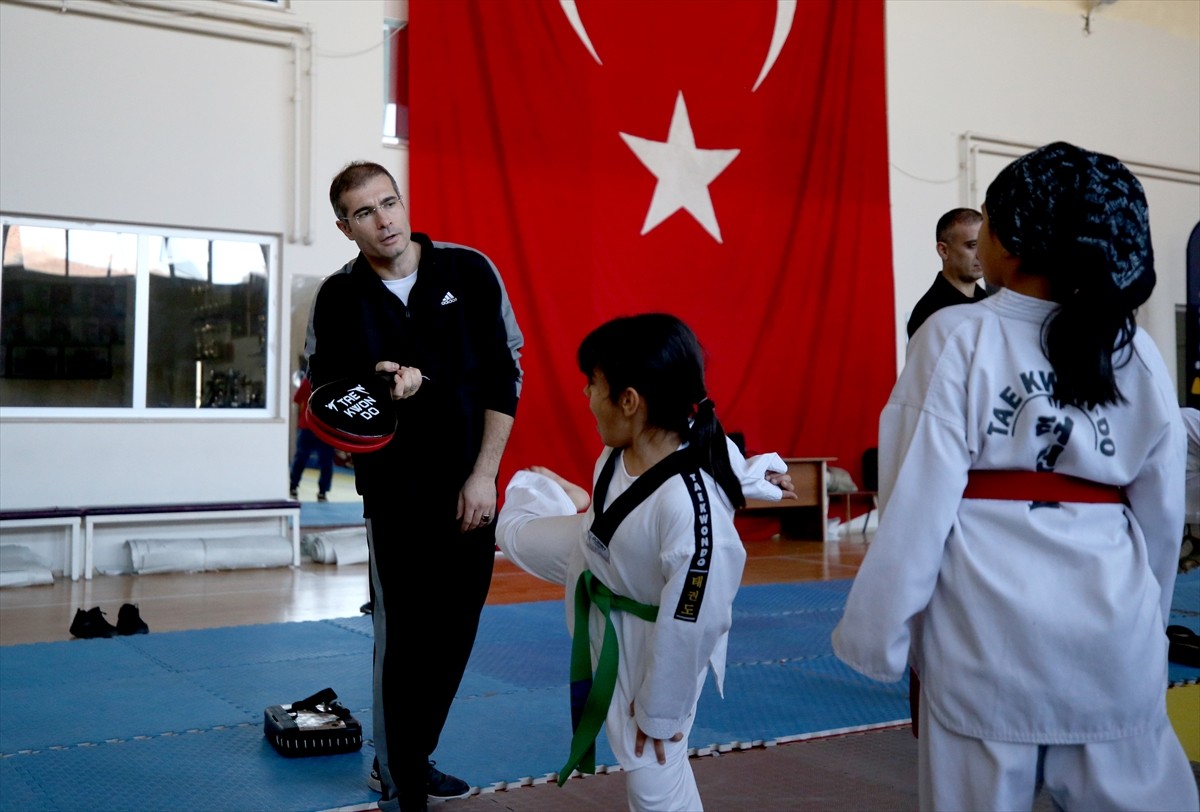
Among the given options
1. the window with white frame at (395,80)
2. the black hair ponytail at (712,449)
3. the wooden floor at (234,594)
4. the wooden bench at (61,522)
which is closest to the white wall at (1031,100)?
the wooden floor at (234,594)

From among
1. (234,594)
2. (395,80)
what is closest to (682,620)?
(234,594)

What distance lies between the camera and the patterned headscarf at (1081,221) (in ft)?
4.44

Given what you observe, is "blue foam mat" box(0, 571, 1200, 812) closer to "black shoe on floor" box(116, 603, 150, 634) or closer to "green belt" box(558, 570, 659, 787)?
"black shoe on floor" box(116, 603, 150, 634)

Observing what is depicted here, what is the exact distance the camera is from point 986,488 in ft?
4.56

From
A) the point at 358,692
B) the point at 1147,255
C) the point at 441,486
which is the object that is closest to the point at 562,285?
the point at 358,692

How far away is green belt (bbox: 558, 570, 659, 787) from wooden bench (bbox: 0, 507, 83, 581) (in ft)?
18.2

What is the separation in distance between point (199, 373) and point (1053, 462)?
6912 mm

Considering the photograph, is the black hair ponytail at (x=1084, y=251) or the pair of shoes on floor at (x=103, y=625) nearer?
the black hair ponytail at (x=1084, y=251)

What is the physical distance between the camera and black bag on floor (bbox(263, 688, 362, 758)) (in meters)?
2.94

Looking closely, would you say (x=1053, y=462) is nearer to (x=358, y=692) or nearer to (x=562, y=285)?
(x=358, y=692)

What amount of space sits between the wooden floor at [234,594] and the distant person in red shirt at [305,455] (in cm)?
66

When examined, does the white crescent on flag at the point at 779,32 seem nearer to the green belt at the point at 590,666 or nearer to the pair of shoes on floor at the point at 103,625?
the pair of shoes on floor at the point at 103,625

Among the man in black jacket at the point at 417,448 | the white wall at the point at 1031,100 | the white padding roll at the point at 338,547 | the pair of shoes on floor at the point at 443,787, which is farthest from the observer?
the white wall at the point at 1031,100

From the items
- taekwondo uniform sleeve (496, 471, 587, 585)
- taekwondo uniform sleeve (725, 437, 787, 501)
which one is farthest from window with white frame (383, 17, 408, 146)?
taekwondo uniform sleeve (725, 437, 787, 501)
